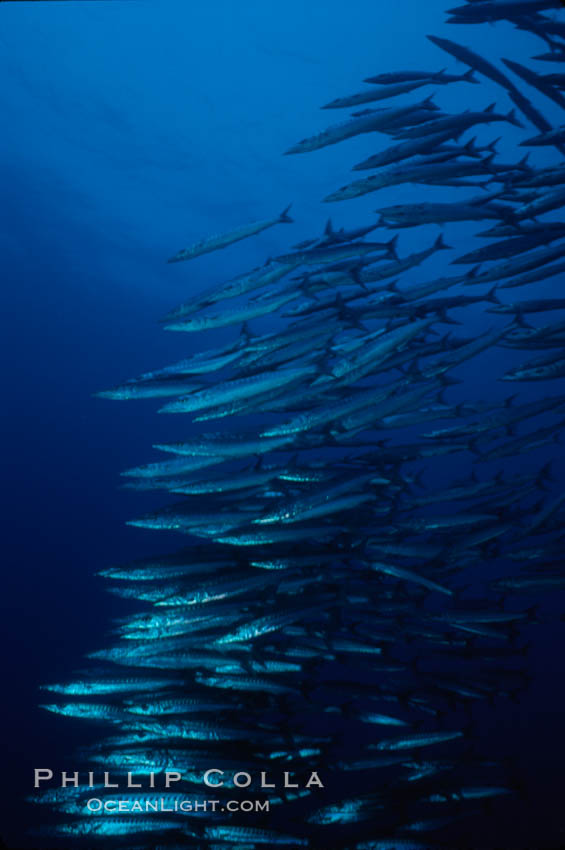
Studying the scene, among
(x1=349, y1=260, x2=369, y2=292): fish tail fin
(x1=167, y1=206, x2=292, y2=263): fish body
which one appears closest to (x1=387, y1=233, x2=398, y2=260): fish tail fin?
(x1=349, y1=260, x2=369, y2=292): fish tail fin

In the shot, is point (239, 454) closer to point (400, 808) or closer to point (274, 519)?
point (274, 519)

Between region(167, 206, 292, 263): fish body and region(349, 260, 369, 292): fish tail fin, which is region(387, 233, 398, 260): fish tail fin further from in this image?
region(167, 206, 292, 263): fish body

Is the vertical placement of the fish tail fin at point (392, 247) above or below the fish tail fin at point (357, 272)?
above

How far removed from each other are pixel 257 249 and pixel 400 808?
17178 mm

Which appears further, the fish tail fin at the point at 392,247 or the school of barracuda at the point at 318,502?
the fish tail fin at the point at 392,247

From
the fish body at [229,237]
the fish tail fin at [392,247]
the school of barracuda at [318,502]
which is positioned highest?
the fish body at [229,237]

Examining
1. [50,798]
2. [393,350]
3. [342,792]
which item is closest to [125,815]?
[50,798]

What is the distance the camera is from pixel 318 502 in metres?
3.85

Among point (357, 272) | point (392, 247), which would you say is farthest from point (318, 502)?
point (392, 247)

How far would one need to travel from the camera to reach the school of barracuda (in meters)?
3.89

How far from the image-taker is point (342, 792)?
39.4 feet

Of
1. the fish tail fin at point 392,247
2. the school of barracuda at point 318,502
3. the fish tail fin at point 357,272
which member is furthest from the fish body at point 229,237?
the fish tail fin at point 392,247

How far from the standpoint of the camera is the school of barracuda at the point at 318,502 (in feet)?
12.8

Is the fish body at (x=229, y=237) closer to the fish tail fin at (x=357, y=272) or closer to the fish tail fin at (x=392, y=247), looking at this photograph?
the fish tail fin at (x=357, y=272)
